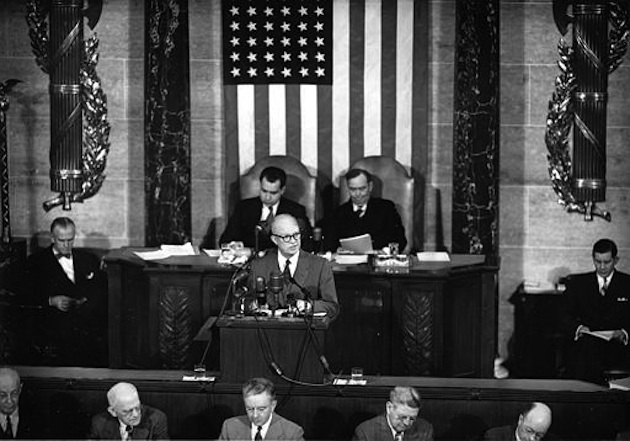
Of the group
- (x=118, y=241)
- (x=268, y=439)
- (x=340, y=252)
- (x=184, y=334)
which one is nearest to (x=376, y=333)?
(x=340, y=252)

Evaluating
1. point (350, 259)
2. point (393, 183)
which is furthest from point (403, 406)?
point (393, 183)

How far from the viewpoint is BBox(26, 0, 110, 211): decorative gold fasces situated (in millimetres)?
11898

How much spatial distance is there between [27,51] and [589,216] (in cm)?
566

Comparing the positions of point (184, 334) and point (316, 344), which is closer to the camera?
point (316, 344)

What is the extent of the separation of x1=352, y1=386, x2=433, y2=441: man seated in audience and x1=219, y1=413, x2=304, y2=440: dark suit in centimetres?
39

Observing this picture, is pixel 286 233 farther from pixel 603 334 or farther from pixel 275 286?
pixel 603 334

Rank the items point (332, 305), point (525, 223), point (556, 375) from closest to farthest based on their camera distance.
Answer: point (332, 305), point (556, 375), point (525, 223)

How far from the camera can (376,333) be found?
989cm

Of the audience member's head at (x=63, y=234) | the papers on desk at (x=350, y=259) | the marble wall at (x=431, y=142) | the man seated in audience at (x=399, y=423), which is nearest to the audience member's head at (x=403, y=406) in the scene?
the man seated in audience at (x=399, y=423)

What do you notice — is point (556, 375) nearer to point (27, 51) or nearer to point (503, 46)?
point (503, 46)

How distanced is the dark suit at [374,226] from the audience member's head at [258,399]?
3774 millimetres

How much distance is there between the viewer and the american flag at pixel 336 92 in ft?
39.1

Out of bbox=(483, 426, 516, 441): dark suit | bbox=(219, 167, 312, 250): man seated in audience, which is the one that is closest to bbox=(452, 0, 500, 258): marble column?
bbox=(219, 167, 312, 250): man seated in audience

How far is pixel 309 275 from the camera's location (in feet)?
28.9
